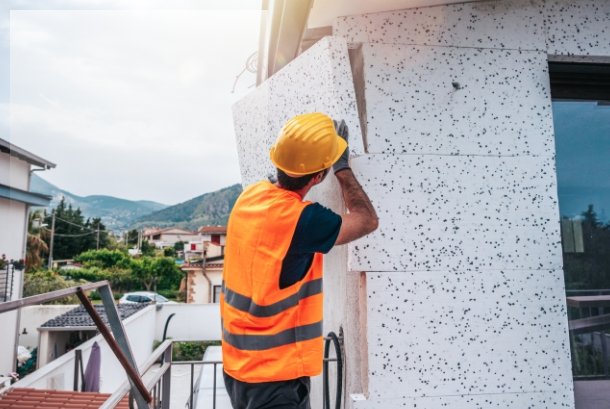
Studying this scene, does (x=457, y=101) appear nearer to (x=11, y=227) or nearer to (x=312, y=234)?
(x=312, y=234)

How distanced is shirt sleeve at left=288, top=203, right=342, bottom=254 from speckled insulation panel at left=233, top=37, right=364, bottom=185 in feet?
1.51

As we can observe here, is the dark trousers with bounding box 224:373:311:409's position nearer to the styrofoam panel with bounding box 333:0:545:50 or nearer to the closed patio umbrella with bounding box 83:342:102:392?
the styrofoam panel with bounding box 333:0:545:50

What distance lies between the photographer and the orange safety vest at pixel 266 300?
59.0 inches

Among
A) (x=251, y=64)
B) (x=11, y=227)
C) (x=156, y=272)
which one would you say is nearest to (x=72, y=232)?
(x=156, y=272)

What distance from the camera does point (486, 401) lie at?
1831mm

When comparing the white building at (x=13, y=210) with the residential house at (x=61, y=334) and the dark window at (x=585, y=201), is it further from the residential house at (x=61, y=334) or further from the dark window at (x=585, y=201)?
the dark window at (x=585, y=201)

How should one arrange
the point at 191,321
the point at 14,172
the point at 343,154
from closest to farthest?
the point at 343,154 < the point at 14,172 < the point at 191,321

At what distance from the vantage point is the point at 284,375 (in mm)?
1547

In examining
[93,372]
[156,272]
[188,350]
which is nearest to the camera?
[93,372]

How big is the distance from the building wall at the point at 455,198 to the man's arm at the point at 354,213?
17 cm

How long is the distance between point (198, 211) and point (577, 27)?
146 metres

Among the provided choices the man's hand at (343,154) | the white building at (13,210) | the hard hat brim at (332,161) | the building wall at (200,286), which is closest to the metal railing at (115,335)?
the hard hat brim at (332,161)

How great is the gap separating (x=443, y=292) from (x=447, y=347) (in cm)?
26

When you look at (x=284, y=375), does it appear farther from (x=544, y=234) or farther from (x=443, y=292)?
(x=544, y=234)
